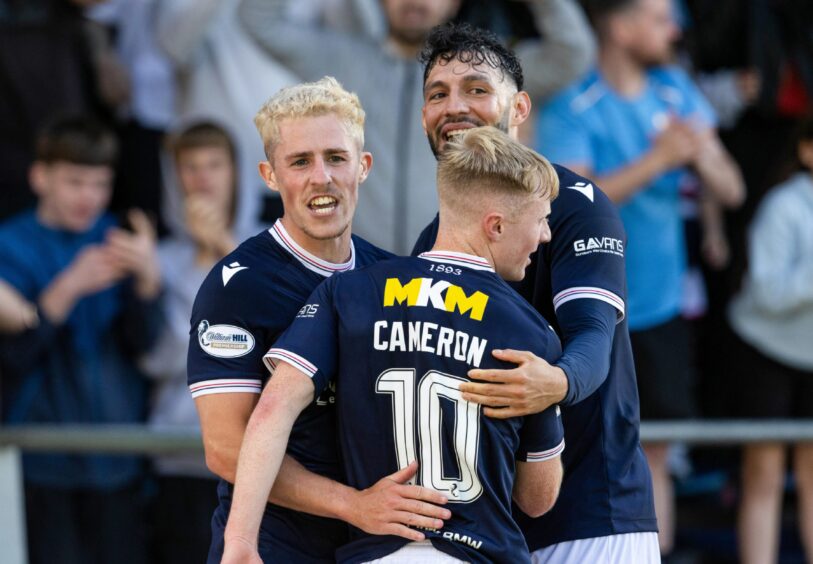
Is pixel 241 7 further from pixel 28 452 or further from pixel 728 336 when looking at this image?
pixel 728 336

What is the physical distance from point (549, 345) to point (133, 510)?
12.2 ft

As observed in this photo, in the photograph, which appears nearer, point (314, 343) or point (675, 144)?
point (314, 343)

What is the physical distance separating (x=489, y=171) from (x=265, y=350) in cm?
74

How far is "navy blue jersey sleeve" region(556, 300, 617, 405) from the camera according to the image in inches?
Answer: 127

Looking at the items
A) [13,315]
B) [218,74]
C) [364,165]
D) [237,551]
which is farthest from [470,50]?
[218,74]

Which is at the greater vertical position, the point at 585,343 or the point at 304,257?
the point at 304,257

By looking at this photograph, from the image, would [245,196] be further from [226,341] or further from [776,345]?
[226,341]

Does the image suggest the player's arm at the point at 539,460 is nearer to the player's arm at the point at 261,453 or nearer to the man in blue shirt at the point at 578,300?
the man in blue shirt at the point at 578,300

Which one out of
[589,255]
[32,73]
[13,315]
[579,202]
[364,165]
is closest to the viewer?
[589,255]

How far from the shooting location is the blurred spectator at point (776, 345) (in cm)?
692

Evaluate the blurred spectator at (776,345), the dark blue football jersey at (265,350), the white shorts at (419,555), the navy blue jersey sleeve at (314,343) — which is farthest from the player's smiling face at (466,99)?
the blurred spectator at (776,345)

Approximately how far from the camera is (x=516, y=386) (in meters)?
3.16

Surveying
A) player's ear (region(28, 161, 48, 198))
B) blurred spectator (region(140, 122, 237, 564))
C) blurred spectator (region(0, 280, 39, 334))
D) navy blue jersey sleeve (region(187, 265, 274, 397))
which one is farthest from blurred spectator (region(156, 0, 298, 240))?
navy blue jersey sleeve (region(187, 265, 274, 397))

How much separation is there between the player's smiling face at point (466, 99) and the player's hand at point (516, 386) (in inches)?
30.3
